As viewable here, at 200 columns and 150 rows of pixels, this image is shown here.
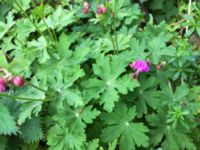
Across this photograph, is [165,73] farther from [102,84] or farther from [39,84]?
[39,84]

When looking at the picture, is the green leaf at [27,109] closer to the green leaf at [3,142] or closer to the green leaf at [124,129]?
the green leaf at [3,142]

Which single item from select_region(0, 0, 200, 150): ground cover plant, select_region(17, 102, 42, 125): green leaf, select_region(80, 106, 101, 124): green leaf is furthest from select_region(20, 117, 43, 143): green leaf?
select_region(80, 106, 101, 124): green leaf

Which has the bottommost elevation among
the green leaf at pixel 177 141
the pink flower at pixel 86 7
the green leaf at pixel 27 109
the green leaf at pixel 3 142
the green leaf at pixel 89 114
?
the green leaf at pixel 177 141

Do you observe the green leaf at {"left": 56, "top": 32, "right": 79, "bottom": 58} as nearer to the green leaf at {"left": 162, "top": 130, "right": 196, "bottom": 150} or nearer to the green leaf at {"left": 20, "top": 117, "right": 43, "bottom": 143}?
the green leaf at {"left": 20, "top": 117, "right": 43, "bottom": 143}

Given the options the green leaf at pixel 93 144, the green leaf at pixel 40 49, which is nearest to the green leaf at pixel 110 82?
the green leaf at pixel 93 144

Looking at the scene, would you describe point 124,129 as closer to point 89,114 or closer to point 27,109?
point 89,114

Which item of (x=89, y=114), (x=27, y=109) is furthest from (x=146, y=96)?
(x=27, y=109)
